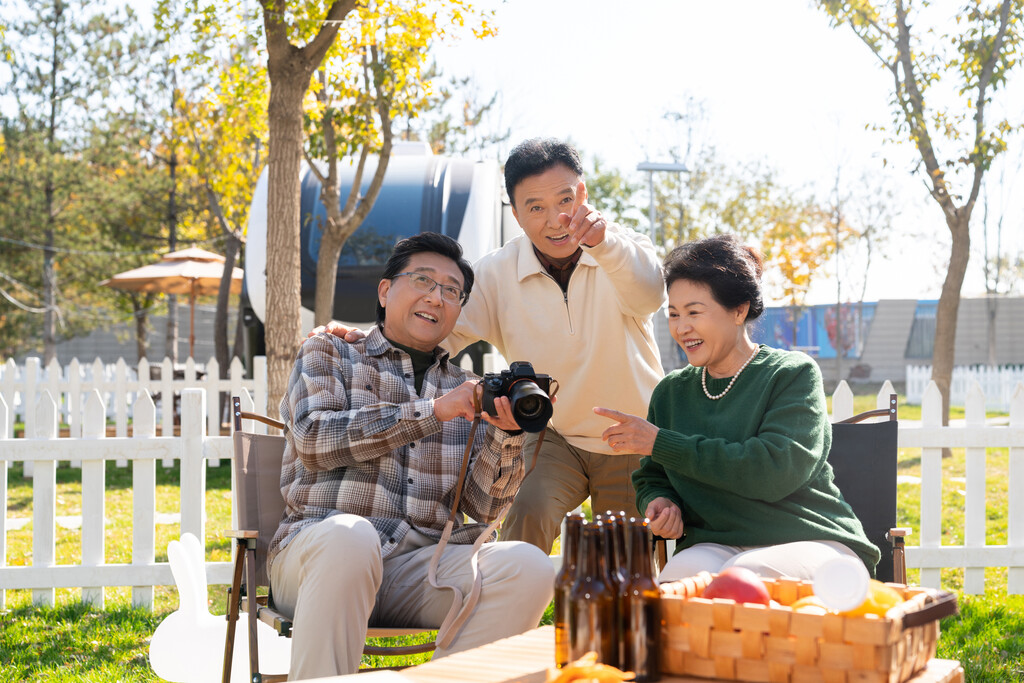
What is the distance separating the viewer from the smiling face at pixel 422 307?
2924mm

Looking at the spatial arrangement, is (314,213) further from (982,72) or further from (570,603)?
(570,603)

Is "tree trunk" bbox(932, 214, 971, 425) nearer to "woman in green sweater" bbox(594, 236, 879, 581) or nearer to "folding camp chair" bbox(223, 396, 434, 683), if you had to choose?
"woman in green sweater" bbox(594, 236, 879, 581)

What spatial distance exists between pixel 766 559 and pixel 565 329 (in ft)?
4.08

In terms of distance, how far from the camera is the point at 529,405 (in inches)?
96.2

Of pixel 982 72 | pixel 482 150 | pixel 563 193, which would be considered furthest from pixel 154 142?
Answer: pixel 563 193

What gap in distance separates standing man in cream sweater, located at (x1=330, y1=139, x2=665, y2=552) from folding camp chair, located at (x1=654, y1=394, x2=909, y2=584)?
1.60 feet

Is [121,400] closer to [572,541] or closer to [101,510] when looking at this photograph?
[101,510]

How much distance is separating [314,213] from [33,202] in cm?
1213

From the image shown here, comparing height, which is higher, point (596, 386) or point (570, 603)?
point (596, 386)

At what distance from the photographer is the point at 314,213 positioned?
7.66 metres

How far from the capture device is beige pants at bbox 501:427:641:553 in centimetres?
329

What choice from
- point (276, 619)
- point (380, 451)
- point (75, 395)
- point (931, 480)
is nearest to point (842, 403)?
point (931, 480)

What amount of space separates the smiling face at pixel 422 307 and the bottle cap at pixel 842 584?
63.4 inches

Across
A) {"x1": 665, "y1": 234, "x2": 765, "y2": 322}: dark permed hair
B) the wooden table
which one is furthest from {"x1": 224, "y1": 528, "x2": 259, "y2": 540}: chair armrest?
{"x1": 665, "y1": 234, "x2": 765, "y2": 322}: dark permed hair
